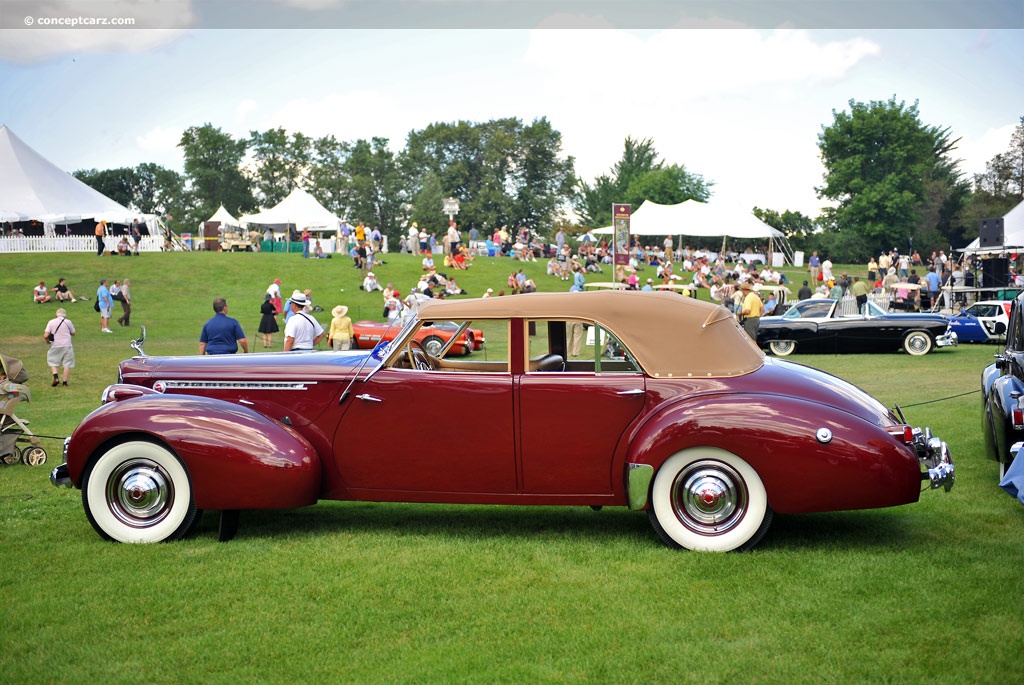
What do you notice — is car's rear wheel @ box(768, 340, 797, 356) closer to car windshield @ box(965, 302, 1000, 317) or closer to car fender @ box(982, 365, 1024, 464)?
car windshield @ box(965, 302, 1000, 317)

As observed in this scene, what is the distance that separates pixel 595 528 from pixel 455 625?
7.21 feet

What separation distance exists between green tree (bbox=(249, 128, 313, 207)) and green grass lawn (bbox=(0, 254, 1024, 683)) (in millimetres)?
100915

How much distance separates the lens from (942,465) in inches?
241

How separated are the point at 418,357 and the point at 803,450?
275 centimetres

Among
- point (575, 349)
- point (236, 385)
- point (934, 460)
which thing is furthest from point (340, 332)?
point (934, 460)

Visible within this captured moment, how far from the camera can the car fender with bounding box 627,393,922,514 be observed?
582cm

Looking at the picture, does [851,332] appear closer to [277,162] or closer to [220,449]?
[220,449]

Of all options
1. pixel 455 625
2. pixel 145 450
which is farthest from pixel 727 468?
pixel 145 450

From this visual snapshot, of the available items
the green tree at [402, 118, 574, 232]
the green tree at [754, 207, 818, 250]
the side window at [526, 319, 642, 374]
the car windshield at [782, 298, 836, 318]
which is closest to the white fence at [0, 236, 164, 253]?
the car windshield at [782, 298, 836, 318]

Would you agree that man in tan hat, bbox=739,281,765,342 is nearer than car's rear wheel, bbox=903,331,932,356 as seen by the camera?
Yes

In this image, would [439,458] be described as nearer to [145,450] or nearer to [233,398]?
[233,398]

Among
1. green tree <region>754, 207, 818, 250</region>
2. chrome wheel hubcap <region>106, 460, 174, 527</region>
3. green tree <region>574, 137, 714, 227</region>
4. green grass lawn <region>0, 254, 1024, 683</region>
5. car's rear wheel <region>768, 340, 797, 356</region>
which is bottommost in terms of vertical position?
green grass lawn <region>0, 254, 1024, 683</region>

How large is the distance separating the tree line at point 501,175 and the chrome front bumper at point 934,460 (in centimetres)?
7513

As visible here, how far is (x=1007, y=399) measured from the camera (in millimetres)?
7547
